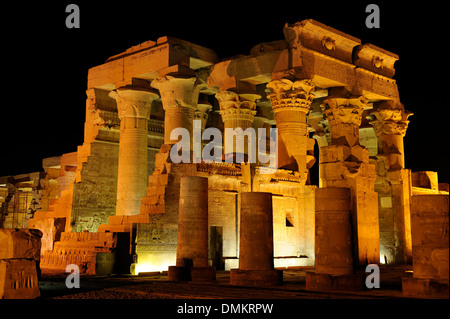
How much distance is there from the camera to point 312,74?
73.5ft

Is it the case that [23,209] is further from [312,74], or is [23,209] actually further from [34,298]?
[34,298]

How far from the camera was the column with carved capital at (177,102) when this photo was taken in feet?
75.0

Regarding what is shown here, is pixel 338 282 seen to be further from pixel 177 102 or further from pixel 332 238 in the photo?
pixel 177 102

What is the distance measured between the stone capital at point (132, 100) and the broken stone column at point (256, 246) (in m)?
10.0

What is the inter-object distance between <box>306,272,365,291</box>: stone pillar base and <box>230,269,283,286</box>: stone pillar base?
152cm

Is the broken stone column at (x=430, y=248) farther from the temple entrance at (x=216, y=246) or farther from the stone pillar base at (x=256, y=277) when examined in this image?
the temple entrance at (x=216, y=246)

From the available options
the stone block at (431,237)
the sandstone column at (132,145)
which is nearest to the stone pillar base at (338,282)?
the stone block at (431,237)

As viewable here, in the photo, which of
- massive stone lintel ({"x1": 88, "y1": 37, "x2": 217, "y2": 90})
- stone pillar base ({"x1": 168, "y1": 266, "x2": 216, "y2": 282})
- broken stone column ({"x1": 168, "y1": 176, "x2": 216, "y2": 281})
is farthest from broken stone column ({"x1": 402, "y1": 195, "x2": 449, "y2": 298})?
massive stone lintel ({"x1": 88, "y1": 37, "x2": 217, "y2": 90})

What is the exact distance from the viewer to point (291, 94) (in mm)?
22188

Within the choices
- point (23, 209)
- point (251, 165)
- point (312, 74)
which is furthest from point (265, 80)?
point (23, 209)

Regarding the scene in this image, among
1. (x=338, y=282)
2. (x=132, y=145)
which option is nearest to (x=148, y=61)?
(x=132, y=145)

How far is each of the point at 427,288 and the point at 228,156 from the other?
12.2 meters

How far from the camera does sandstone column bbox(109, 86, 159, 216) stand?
23.6m

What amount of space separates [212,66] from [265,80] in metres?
2.37
